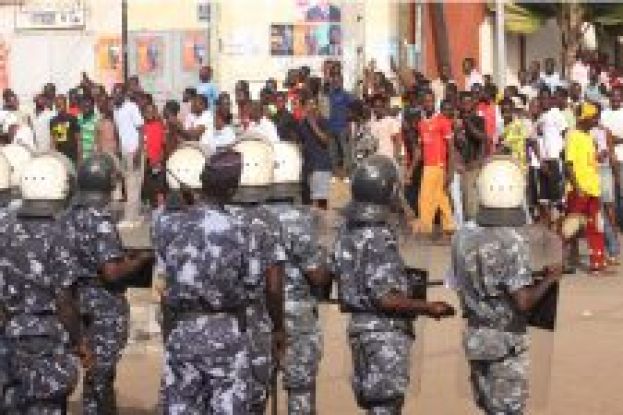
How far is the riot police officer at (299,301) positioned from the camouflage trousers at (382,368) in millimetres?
819

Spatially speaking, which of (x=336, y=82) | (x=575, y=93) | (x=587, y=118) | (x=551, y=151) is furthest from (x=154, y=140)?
(x=587, y=118)

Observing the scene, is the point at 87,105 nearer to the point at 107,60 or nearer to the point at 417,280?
the point at 107,60

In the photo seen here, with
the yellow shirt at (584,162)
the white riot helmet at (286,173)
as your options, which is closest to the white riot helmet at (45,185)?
the white riot helmet at (286,173)

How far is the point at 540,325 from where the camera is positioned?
7.35 meters

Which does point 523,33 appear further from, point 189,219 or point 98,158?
point 189,219

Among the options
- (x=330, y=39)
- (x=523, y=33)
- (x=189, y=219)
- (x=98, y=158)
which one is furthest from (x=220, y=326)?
(x=523, y=33)

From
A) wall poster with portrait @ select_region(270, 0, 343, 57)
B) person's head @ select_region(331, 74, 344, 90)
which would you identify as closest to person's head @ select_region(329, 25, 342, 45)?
wall poster with portrait @ select_region(270, 0, 343, 57)

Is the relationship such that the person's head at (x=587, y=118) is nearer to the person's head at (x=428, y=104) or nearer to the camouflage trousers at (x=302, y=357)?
the person's head at (x=428, y=104)

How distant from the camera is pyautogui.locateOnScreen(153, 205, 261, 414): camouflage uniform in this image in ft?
21.5

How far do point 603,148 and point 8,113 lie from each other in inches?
280

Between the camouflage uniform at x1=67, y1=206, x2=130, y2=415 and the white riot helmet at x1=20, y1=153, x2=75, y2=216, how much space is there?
0.20 meters

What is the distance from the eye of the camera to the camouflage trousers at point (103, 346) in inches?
328

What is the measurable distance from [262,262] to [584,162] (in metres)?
7.85

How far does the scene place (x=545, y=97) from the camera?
16.3 meters
